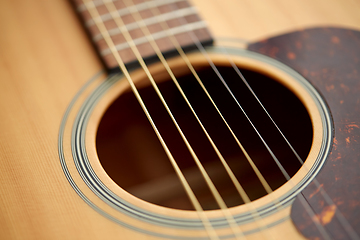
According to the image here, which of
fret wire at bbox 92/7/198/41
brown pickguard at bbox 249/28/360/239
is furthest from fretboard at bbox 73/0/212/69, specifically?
brown pickguard at bbox 249/28/360/239

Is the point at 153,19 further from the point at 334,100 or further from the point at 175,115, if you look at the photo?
the point at 334,100

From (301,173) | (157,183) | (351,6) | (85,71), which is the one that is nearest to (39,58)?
(85,71)

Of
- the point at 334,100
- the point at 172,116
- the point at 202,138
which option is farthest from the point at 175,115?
the point at 334,100

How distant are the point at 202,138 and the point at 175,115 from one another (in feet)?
0.31

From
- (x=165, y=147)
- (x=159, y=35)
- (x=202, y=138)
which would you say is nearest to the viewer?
(x=165, y=147)

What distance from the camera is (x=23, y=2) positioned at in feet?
2.43

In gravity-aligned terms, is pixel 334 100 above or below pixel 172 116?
below

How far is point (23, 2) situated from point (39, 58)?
7.0 inches

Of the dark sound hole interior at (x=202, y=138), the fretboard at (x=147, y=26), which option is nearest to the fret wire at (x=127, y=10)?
the fretboard at (x=147, y=26)

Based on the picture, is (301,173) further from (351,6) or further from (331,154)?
(351,6)

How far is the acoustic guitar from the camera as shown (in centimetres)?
46

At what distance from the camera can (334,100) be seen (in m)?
0.58

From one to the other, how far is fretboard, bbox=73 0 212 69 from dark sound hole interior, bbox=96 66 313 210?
68 mm

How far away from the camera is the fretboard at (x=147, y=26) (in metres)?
0.66
